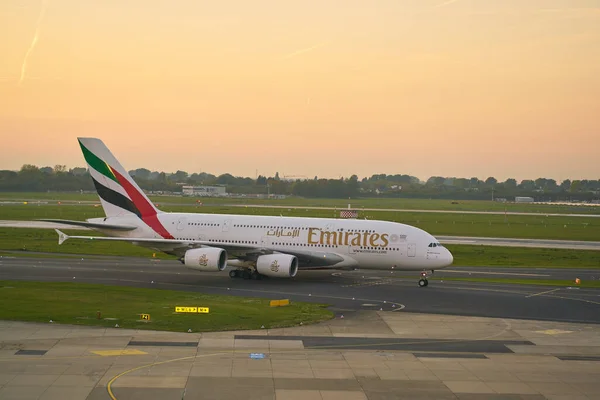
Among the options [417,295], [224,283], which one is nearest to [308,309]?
[417,295]

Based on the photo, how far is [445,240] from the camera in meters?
84.4

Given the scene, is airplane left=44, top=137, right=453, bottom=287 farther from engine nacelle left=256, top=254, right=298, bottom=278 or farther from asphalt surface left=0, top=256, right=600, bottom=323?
asphalt surface left=0, top=256, right=600, bottom=323

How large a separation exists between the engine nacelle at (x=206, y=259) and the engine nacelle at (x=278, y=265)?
2503mm

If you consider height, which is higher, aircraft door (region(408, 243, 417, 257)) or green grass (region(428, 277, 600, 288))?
aircraft door (region(408, 243, 417, 257))

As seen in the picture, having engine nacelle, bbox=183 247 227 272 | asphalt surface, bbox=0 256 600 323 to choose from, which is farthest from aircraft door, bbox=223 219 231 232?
engine nacelle, bbox=183 247 227 272

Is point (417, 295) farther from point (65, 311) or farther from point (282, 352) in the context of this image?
point (65, 311)

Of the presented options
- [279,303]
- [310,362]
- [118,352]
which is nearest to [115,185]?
[279,303]

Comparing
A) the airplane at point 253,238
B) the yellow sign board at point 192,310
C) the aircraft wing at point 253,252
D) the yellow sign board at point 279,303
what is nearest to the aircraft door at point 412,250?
the airplane at point 253,238

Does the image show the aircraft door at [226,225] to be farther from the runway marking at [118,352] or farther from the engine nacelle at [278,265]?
the runway marking at [118,352]

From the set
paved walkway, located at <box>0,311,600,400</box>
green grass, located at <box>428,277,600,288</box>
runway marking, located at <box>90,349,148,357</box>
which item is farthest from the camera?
green grass, located at <box>428,277,600,288</box>

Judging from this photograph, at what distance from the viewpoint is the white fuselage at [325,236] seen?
160 feet

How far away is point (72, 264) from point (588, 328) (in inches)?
1482

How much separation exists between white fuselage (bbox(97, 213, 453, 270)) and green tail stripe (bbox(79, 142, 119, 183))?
3.31 m

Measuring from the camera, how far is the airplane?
48.6 m
